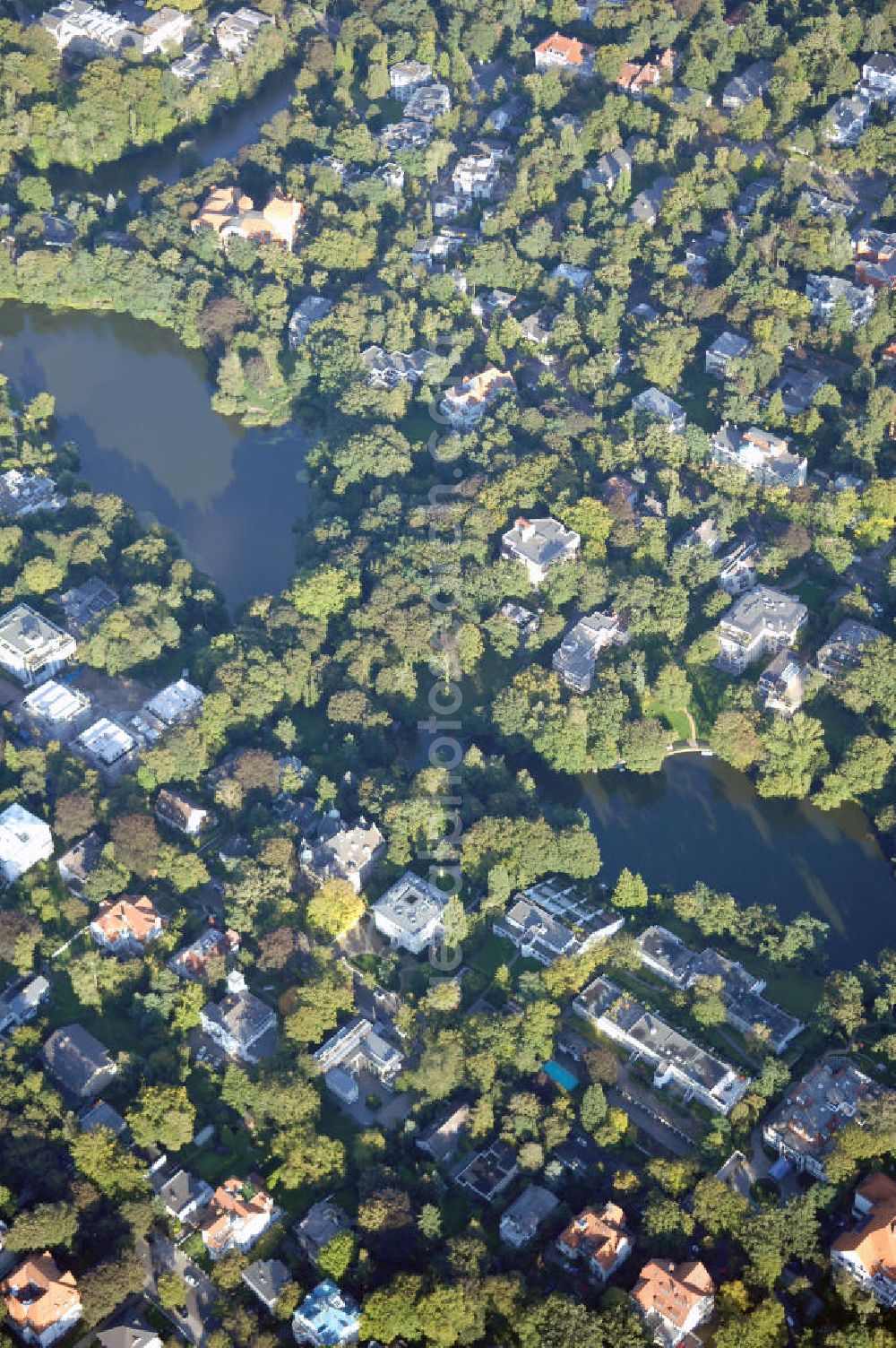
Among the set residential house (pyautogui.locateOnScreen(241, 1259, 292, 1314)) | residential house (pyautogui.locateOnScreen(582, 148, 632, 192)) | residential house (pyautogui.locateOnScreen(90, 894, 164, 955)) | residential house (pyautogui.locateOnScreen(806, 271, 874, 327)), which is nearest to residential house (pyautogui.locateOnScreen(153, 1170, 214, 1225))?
residential house (pyautogui.locateOnScreen(241, 1259, 292, 1314))

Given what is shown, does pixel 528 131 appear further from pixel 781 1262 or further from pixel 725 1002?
pixel 781 1262

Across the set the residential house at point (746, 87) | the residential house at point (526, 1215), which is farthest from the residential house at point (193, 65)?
the residential house at point (526, 1215)

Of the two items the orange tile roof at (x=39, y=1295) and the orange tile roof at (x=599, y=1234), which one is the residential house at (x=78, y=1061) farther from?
the orange tile roof at (x=599, y=1234)

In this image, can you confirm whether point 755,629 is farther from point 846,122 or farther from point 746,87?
point 746,87

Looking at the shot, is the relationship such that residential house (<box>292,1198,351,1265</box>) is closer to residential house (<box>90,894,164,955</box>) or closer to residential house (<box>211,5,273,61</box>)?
residential house (<box>90,894,164,955</box>)

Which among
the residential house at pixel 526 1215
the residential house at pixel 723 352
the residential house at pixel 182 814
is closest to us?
the residential house at pixel 526 1215

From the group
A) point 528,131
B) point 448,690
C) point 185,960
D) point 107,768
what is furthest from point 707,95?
point 185,960
